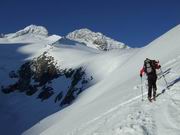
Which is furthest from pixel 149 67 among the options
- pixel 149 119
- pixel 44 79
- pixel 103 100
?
pixel 44 79

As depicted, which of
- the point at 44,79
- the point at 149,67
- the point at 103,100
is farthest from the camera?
the point at 44,79

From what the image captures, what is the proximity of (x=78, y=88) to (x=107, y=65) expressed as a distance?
377 inches

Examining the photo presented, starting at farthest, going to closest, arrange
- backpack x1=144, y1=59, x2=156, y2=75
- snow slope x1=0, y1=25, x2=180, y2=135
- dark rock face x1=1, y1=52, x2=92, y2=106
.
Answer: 1. dark rock face x1=1, y1=52, x2=92, y2=106
2. backpack x1=144, y1=59, x2=156, y2=75
3. snow slope x1=0, y1=25, x2=180, y2=135

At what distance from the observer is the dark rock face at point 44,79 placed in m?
79.9

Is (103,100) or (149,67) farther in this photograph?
(103,100)

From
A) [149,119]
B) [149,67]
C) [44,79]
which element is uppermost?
[44,79]

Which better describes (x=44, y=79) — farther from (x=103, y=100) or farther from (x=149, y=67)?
(x=149, y=67)

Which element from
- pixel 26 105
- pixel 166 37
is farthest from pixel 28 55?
pixel 166 37

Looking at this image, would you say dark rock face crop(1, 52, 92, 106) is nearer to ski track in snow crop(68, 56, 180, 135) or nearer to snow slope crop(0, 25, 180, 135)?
snow slope crop(0, 25, 180, 135)

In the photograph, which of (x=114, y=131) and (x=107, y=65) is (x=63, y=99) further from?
(x=114, y=131)

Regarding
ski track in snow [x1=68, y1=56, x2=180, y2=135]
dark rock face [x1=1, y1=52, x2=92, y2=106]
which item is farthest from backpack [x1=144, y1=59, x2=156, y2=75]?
dark rock face [x1=1, y1=52, x2=92, y2=106]

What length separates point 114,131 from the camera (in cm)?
1847

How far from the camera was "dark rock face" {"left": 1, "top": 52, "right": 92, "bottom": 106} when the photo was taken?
79.9m

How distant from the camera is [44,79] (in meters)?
96.9
